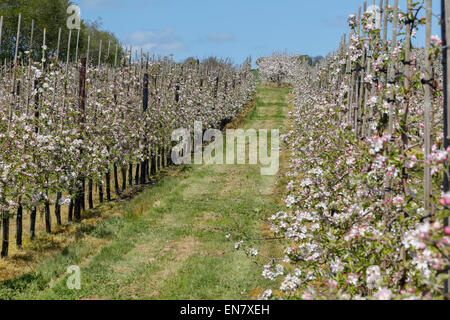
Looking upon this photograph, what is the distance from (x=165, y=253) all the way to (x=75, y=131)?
186 inches

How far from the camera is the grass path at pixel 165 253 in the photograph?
9586 mm

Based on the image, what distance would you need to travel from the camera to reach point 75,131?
44.3ft

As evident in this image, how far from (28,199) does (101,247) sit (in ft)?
7.84

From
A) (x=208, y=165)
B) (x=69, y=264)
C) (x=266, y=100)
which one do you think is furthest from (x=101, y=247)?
(x=266, y=100)

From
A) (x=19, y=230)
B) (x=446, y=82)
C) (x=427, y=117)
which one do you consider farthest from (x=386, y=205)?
(x=19, y=230)

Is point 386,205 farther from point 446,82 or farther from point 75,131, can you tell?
point 75,131

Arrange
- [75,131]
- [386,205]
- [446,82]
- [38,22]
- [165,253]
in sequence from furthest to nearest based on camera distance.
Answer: [38,22] → [75,131] → [165,253] → [386,205] → [446,82]

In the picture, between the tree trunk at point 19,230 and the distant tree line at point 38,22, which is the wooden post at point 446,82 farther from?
the distant tree line at point 38,22

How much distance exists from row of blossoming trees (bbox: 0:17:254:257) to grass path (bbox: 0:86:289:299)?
64.2 inches

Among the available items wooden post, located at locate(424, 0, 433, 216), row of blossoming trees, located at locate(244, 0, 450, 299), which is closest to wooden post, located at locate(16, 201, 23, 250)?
row of blossoming trees, located at locate(244, 0, 450, 299)

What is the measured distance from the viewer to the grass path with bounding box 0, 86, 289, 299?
9.59m

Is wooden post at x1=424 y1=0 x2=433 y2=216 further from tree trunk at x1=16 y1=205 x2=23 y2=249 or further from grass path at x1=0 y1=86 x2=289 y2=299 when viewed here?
tree trunk at x1=16 y1=205 x2=23 y2=249

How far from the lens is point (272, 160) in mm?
26062

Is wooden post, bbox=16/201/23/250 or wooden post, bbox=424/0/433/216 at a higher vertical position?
wooden post, bbox=424/0/433/216
